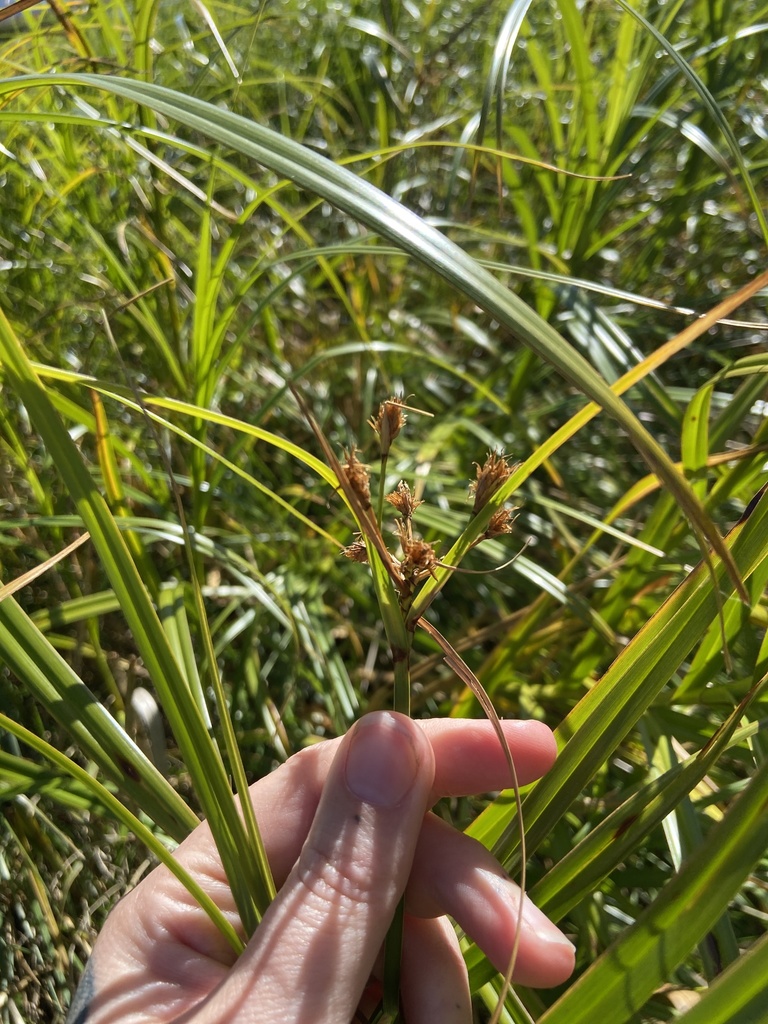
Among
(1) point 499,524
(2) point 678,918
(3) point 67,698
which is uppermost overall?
(1) point 499,524

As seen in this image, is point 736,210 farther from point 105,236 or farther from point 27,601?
point 27,601

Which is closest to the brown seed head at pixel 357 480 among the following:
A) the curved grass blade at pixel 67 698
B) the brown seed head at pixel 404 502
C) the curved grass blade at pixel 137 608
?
the brown seed head at pixel 404 502

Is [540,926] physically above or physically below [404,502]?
below

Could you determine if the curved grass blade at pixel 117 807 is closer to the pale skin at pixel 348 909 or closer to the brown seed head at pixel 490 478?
the pale skin at pixel 348 909

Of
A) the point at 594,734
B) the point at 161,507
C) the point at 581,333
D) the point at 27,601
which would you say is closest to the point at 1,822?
the point at 27,601

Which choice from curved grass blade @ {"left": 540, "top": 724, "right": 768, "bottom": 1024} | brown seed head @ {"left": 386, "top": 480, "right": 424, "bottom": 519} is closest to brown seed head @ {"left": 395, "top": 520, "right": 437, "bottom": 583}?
brown seed head @ {"left": 386, "top": 480, "right": 424, "bottom": 519}

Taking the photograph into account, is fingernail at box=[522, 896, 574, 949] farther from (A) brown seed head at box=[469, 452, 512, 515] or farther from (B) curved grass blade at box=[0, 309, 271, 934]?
(A) brown seed head at box=[469, 452, 512, 515]

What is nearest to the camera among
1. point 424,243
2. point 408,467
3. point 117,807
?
point 424,243

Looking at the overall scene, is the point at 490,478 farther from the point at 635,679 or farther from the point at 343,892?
the point at 343,892

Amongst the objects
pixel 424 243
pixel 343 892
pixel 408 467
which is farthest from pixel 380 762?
pixel 408 467
